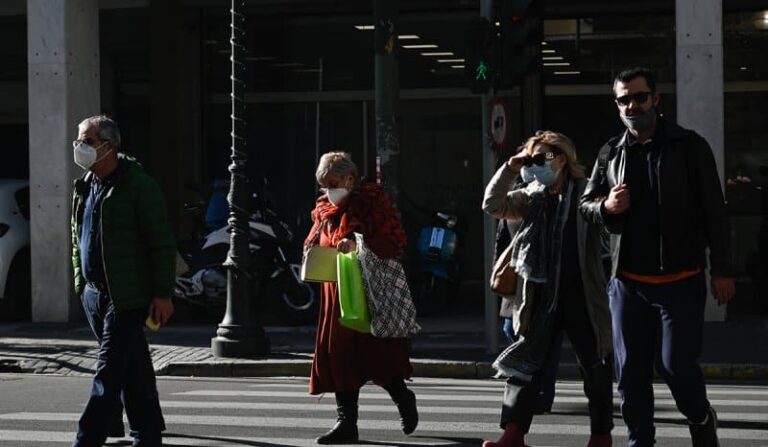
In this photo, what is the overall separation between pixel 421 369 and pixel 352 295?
4624 mm

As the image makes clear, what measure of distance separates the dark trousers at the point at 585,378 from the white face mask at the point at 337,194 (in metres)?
1.71

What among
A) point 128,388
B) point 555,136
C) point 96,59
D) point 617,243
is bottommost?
point 128,388

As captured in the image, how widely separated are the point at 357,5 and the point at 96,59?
3.96 meters

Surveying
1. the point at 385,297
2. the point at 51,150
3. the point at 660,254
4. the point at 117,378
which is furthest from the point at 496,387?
the point at 51,150

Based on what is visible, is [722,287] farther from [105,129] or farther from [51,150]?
[51,150]

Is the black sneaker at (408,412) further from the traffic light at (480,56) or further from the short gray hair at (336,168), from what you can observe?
the traffic light at (480,56)

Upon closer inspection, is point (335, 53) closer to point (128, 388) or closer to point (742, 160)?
point (742, 160)

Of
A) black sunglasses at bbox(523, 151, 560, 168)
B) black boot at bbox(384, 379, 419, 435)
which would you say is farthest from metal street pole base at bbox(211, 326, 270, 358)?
black sunglasses at bbox(523, 151, 560, 168)

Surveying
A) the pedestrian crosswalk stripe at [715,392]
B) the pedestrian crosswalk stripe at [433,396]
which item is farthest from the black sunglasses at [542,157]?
the pedestrian crosswalk stripe at [715,392]

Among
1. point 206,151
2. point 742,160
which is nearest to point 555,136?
point 742,160

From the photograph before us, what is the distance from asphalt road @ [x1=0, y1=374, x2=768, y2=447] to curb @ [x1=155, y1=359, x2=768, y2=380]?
20.3 inches

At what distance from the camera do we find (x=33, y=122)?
17438 millimetres

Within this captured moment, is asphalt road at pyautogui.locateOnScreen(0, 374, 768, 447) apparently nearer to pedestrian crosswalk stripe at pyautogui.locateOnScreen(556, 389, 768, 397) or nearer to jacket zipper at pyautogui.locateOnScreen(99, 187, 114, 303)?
pedestrian crosswalk stripe at pyautogui.locateOnScreen(556, 389, 768, 397)

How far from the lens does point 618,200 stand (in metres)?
7.11
